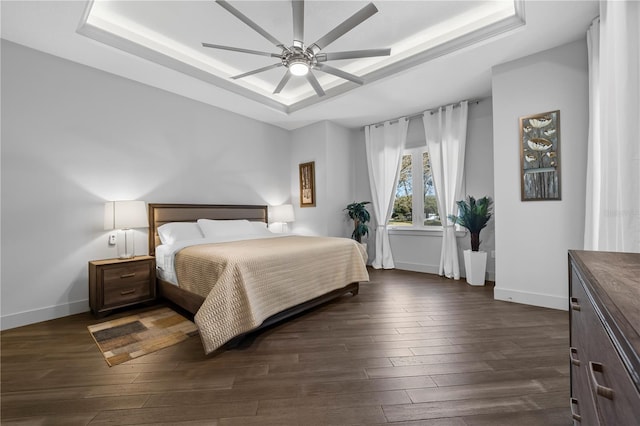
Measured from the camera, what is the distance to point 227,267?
2098mm

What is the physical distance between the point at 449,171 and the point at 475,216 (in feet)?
2.87

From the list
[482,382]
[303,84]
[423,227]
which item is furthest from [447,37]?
[482,382]

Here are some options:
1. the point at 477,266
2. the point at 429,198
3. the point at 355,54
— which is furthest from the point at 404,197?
the point at 355,54

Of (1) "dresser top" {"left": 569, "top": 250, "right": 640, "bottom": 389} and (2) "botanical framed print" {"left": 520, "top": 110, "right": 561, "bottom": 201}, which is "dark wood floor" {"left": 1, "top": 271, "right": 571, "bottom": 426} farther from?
(2) "botanical framed print" {"left": 520, "top": 110, "right": 561, "bottom": 201}

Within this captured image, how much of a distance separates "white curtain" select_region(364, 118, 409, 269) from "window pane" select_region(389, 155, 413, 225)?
0.21 m

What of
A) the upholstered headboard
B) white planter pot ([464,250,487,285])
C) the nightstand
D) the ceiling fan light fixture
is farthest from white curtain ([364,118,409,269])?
the nightstand

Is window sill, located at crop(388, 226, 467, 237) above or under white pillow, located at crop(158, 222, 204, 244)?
under

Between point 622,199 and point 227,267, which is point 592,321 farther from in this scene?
point 227,267

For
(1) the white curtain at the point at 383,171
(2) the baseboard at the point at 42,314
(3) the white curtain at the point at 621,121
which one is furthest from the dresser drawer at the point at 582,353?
(2) the baseboard at the point at 42,314

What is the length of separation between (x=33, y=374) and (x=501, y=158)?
4.62 metres

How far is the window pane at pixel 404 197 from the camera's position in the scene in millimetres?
4965

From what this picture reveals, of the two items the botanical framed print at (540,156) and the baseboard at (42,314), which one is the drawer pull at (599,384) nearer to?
the botanical framed print at (540,156)

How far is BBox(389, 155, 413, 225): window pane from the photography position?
4.96m

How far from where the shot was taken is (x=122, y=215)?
9.72 feet
